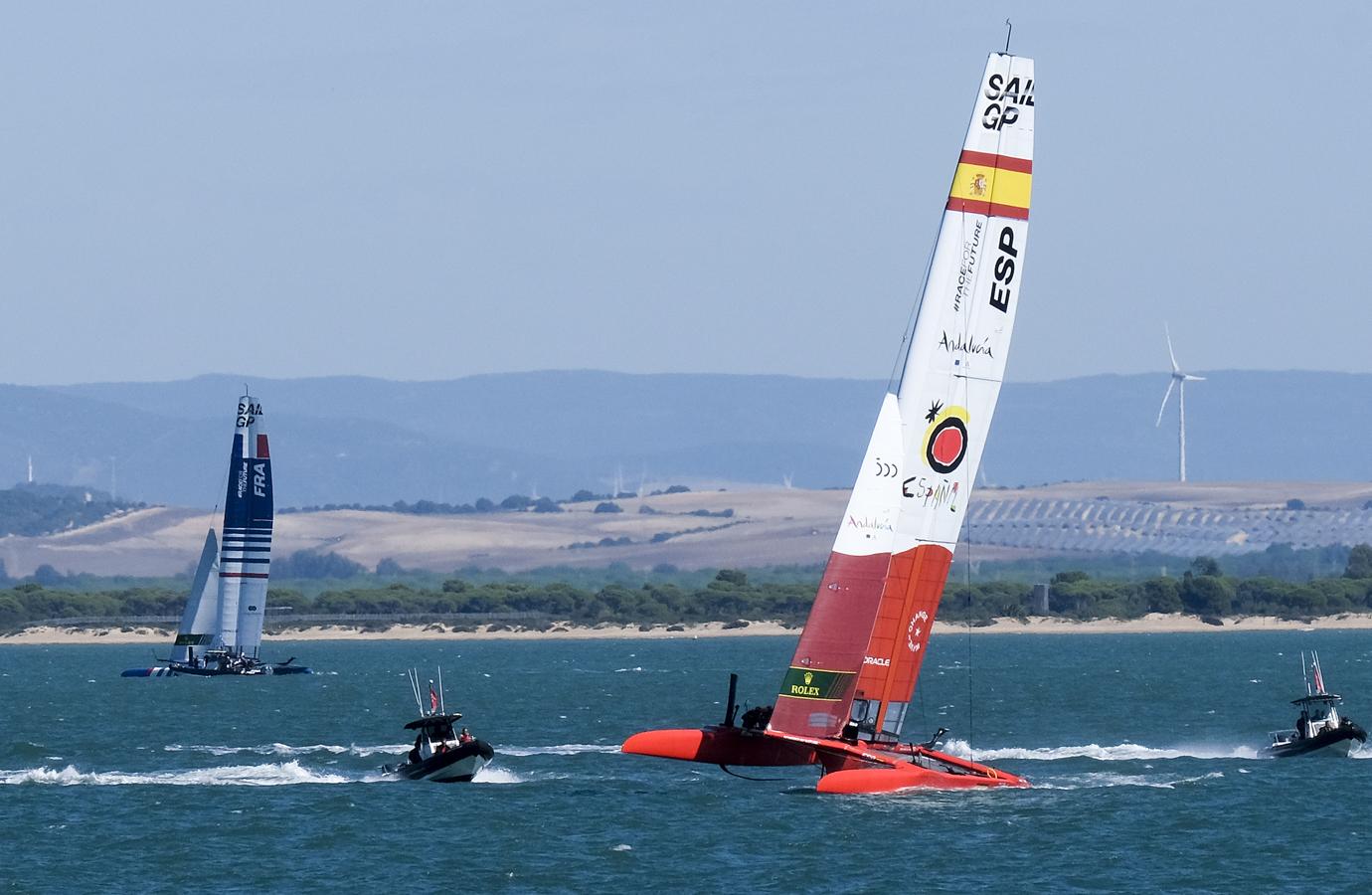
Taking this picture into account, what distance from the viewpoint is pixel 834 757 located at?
58.3 m

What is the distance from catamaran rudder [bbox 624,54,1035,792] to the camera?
58688mm

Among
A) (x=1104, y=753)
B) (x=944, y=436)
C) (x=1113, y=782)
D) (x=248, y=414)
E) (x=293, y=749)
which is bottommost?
(x=1113, y=782)

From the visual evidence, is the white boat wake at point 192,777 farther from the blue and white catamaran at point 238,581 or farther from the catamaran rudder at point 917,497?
the blue and white catamaran at point 238,581

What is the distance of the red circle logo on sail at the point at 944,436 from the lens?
5950 centimetres

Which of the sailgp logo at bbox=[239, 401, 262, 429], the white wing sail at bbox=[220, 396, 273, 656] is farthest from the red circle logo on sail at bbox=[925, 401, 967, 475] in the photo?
the sailgp logo at bbox=[239, 401, 262, 429]

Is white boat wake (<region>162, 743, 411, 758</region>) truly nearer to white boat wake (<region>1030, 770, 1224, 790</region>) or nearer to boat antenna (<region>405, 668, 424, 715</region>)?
boat antenna (<region>405, 668, 424, 715</region>)

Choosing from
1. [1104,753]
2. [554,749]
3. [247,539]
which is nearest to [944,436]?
[1104,753]

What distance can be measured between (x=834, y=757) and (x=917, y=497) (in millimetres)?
6202

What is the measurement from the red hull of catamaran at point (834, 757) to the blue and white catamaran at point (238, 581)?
71.4 meters

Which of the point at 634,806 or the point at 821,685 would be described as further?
the point at 634,806

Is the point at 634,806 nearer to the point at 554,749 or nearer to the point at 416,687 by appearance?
the point at 416,687

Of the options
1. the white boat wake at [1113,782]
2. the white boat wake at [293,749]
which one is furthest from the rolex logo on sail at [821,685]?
the white boat wake at [293,749]

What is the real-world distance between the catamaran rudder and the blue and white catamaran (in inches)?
2820

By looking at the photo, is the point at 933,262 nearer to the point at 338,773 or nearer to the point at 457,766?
the point at 457,766
